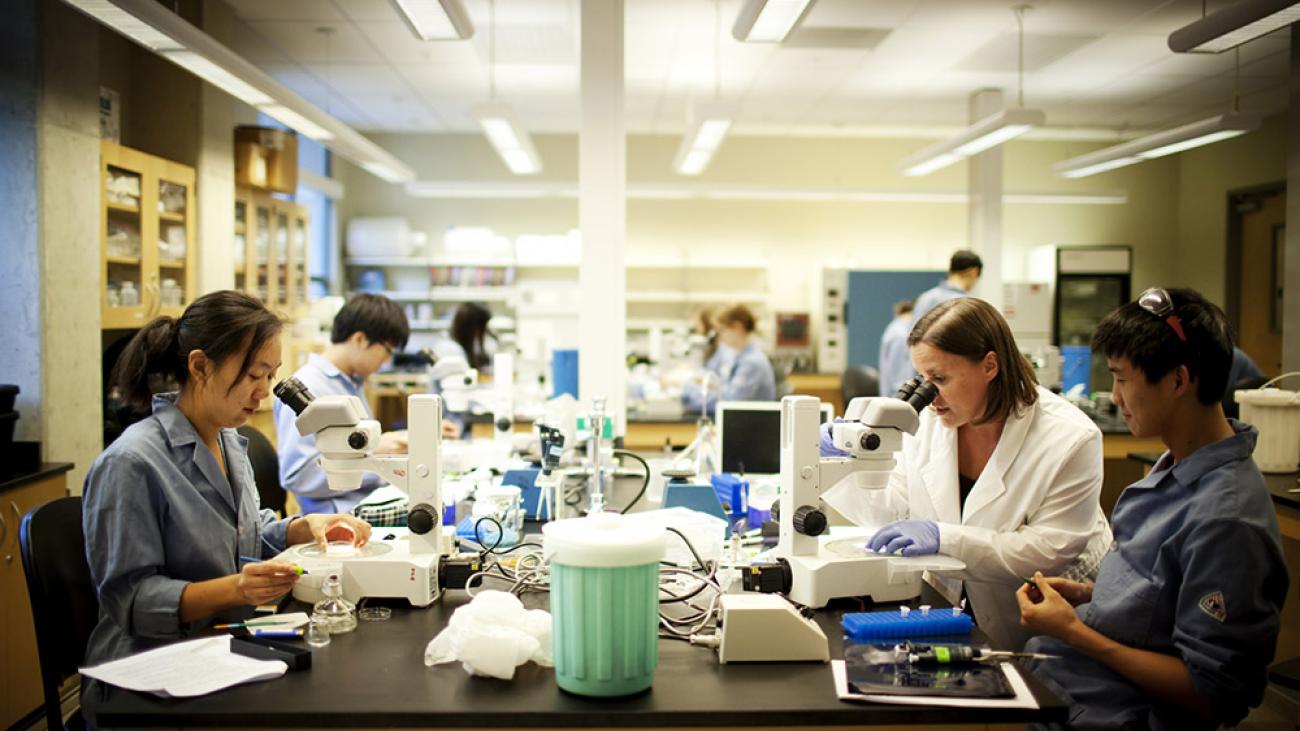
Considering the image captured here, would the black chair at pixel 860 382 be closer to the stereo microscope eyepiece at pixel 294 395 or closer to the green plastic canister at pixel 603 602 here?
the stereo microscope eyepiece at pixel 294 395

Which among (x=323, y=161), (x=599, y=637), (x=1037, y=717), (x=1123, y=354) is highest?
(x=323, y=161)

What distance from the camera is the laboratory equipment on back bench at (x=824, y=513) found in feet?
5.28

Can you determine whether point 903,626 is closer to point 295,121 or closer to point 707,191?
point 295,121

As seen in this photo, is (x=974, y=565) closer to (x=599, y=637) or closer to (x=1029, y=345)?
(x=599, y=637)

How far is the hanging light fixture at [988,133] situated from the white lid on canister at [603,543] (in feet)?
13.8

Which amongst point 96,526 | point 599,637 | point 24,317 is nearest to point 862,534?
point 599,637

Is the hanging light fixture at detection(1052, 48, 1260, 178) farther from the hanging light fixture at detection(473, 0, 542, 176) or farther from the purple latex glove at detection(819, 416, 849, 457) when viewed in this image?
the purple latex glove at detection(819, 416, 849, 457)

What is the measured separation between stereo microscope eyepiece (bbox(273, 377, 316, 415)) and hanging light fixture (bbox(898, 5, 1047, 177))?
13.7ft

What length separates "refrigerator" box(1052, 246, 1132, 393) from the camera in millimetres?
7746

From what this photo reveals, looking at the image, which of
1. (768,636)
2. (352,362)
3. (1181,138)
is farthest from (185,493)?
(1181,138)

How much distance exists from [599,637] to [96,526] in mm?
937

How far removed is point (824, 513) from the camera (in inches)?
65.6

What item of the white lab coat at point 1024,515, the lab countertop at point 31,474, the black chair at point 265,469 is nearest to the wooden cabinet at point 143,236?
the lab countertop at point 31,474

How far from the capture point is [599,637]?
1.21 meters
